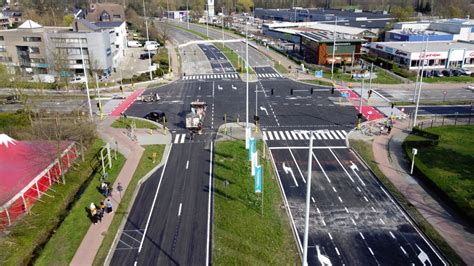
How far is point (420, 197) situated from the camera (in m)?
32.5

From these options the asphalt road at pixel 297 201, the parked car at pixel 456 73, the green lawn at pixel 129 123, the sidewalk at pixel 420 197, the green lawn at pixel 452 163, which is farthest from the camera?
the parked car at pixel 456 73

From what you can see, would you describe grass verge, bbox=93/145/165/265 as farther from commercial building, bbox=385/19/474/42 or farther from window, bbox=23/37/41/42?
commercial building, bbox=385/19/474/42

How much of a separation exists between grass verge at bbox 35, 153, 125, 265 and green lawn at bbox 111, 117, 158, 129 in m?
16.5

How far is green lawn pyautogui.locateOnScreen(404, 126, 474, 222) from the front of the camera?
31.6 meters

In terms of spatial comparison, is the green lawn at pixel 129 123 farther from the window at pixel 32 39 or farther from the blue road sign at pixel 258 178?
the window at pixel 32 39

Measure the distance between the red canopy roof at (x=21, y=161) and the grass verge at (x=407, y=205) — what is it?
2942 centimetres

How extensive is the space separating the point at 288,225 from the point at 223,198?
612 centimetres

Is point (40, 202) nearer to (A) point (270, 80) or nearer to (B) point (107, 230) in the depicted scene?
(B) point (107, 230)

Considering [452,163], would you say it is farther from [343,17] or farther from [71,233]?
[343,17]

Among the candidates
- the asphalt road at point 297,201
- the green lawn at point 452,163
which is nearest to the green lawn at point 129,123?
the asphalt road at point 297,201

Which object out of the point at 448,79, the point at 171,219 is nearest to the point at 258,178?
the point at 171,219

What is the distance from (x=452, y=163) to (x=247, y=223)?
2310 centimetres

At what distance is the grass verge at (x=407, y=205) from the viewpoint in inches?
1000

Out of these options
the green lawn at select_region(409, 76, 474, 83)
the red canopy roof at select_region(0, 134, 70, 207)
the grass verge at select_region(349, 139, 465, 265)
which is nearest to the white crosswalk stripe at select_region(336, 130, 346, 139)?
the grass verge at select_region(349, 139, 465, 265)
